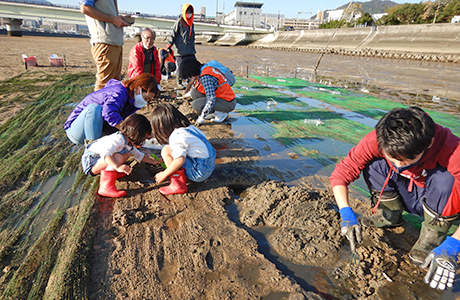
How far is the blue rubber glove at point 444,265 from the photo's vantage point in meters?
1.44

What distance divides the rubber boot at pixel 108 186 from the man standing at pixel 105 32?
1907mm

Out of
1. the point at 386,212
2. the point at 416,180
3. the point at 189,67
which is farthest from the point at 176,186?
the point at 189,67

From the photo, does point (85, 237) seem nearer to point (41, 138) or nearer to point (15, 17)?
point (41, 138)

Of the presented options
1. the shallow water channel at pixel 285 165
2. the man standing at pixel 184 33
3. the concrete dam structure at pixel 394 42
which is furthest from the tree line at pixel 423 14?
the shallow water channel at pixel 285 165

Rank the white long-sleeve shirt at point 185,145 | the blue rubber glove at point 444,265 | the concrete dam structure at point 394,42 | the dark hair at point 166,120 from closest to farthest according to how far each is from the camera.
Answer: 1. the blue rubber glove at point 444,265
2. the white long-sleeve shirt at point 185,145
3. the dark hair at point 166,120
4. the concrete dam structure at point 394,42

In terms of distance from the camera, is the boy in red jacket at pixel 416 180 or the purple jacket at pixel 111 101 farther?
the purple jacket at pixel 111 101

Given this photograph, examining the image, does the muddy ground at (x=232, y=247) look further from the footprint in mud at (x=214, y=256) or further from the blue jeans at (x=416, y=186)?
the blue jeans at (x=416, y=186)

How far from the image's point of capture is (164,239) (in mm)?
1850

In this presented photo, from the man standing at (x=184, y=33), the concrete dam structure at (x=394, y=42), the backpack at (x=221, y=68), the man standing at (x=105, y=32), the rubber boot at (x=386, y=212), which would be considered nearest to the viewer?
the rubber boot at (x=386, y=212)

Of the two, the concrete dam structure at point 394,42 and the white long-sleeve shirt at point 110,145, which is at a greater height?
the concrete dam structure at point 394,42

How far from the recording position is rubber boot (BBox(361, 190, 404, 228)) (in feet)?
6.26

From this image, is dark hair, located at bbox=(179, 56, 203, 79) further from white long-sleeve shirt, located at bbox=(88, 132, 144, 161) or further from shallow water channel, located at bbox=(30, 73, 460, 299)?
white long-sleeve shirt, located at bbox=(88, 132, 144, 161)

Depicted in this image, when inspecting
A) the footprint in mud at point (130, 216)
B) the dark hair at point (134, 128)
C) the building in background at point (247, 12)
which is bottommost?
the footprint in mud at point (130, 216)

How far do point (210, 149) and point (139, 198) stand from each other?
782 millimetres
